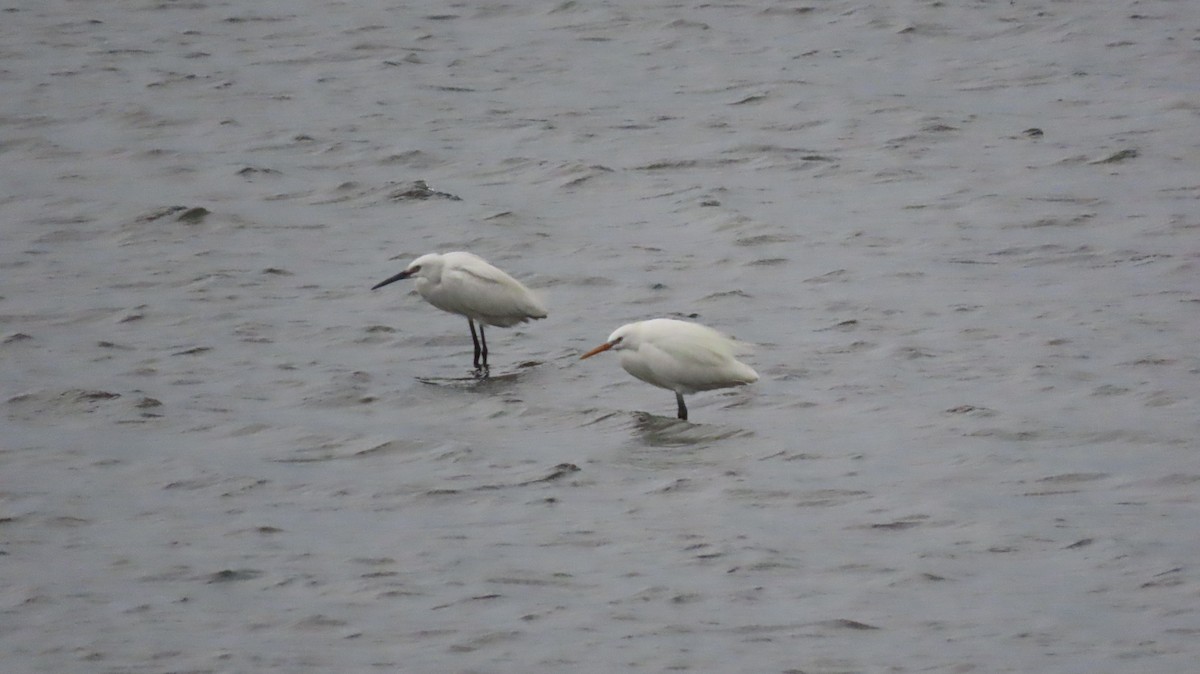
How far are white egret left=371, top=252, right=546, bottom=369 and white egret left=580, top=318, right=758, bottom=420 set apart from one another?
1598 mm

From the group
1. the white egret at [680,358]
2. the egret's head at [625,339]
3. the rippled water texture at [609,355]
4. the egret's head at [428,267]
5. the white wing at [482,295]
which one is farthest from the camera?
Result: the egret's head at [428,267]

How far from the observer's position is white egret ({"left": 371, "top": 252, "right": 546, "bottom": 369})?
1299cm

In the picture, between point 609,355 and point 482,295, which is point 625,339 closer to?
point 482,295

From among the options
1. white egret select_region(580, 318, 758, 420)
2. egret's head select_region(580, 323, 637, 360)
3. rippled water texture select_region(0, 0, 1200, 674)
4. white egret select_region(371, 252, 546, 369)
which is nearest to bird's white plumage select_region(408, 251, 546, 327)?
white egret select_region(371, 252, 546, 369)

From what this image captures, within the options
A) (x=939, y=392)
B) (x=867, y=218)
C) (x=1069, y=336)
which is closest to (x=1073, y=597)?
(x=939, y=392)

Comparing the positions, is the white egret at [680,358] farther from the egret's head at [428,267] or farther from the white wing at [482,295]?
the egret's head at [428,267]

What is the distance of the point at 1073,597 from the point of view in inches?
348

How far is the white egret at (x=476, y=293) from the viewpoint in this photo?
512 inches

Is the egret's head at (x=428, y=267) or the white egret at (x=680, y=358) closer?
the white egret at (x=680, y=358)

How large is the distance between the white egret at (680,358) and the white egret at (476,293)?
62.9 inches

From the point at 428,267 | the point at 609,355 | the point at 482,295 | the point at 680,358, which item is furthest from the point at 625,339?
the point at 428,267

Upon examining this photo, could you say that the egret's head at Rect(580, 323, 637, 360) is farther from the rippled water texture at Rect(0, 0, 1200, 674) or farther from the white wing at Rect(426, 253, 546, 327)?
the white wing at Rect(426, 253, 546, 327)

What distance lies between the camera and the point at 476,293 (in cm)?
1297

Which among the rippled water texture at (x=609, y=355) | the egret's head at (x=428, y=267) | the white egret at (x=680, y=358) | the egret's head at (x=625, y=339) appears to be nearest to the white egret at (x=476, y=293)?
the egret's head at (x=428, y=267)
